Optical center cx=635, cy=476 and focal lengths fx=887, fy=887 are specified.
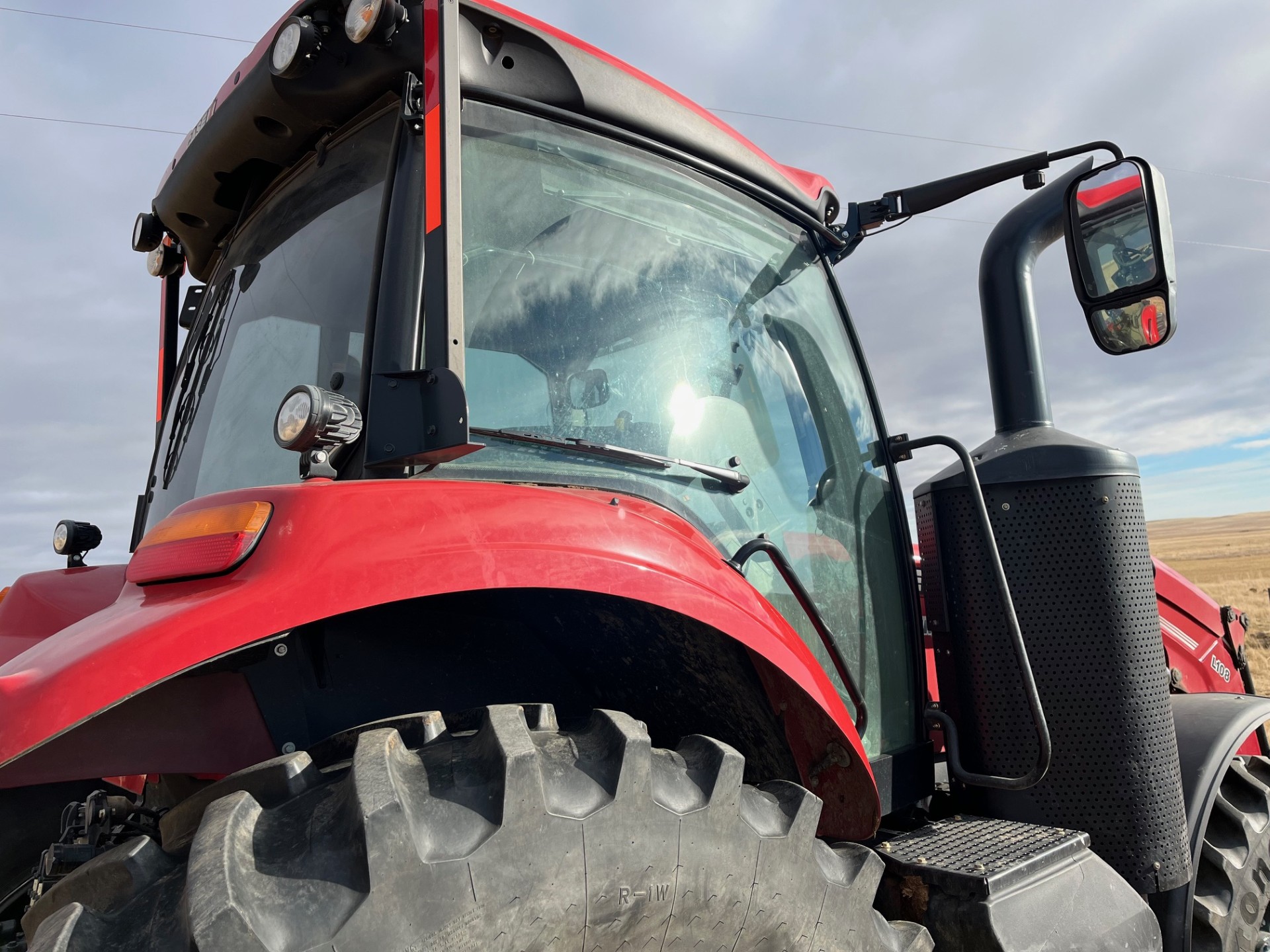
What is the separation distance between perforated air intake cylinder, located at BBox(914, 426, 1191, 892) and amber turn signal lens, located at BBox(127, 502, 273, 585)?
183 centimetres

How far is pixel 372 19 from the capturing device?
5.39ft

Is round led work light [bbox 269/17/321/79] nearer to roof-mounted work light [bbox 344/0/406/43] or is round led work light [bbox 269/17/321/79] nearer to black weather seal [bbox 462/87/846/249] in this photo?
roof-mounted work light [bbox 344/0/406/43]

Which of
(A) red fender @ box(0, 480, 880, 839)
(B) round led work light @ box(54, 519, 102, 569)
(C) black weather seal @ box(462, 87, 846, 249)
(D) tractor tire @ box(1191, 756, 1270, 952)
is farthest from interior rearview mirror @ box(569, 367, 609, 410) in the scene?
(D) tractor tire @ box(1191, 756, 1270, 952)

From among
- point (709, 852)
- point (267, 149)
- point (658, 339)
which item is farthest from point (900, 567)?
point (267, 149)

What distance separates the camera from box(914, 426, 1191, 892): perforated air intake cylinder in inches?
89.0

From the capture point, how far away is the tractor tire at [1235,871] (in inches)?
98.5

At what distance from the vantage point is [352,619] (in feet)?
5.13

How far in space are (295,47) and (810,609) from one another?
1.66 metres

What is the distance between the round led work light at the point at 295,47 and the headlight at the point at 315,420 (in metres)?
0.81

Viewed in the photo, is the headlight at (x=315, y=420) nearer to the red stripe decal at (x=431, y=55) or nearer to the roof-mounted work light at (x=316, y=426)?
the roof-mounted work light at (x=316, y=426)

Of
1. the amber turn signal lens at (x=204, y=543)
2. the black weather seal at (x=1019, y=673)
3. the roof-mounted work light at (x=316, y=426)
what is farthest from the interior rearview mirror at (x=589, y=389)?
the black weather seal at (x=1019, y=673)

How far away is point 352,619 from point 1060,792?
1.84m

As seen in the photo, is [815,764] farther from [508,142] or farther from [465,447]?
[508,142]

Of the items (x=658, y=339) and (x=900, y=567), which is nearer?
(x=658, y=339)
